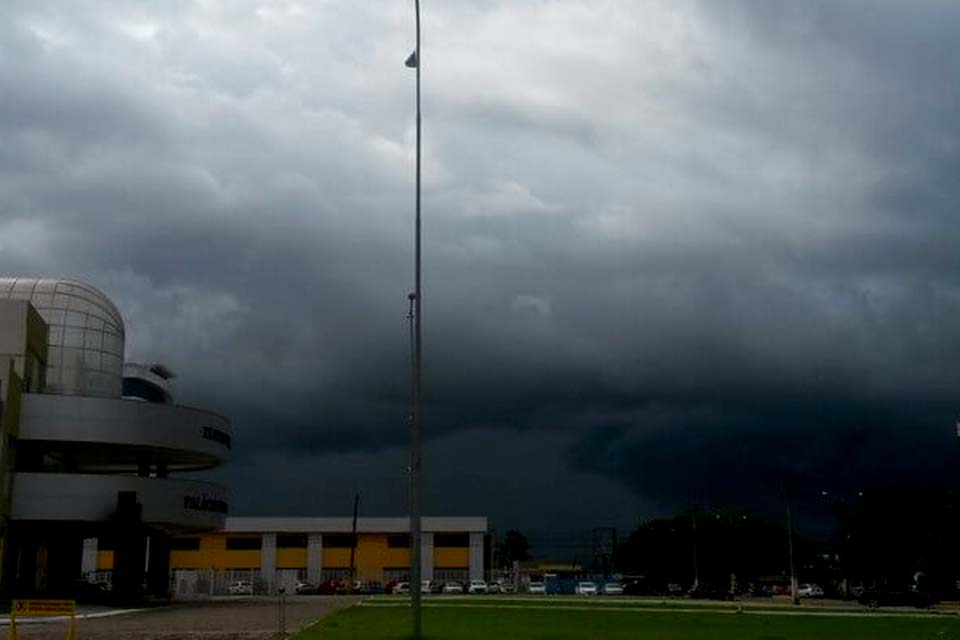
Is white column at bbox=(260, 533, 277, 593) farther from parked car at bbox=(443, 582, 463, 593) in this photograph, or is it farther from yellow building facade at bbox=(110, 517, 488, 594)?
parked car at bbox=(443, 582, 463, 593)

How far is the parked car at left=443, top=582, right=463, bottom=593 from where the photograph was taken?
375 ft

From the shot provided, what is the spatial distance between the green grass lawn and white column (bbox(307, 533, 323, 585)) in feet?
255

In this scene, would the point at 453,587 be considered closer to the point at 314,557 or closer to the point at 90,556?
the point at 314,557

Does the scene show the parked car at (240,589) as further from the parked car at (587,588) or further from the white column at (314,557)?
the parked car at (587,588)

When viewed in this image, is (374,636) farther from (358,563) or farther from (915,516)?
(358,563)

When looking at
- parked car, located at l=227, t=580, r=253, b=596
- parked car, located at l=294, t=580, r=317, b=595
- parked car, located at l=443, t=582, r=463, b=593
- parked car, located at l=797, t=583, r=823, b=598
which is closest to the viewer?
parked car, located at l=797, t=583, r=823, b=598

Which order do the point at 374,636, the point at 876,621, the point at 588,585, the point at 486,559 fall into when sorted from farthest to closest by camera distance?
the point at 486,559
the point at 588,585
the point at 876,621
the point at 374,636

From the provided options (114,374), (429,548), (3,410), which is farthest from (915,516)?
(3,410)

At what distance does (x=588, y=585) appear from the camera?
119 metres

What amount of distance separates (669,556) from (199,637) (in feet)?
Result: 355

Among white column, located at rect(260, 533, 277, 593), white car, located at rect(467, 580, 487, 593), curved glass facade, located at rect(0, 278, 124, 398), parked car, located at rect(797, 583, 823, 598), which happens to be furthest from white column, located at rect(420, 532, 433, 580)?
curved glass facade, located at rect(0, 278, 124, 398)

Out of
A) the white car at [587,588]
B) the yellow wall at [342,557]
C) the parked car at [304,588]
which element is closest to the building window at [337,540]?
the yellow wall at [342,557]

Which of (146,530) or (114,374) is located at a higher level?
(114,374)

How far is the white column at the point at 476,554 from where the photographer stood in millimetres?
132250
